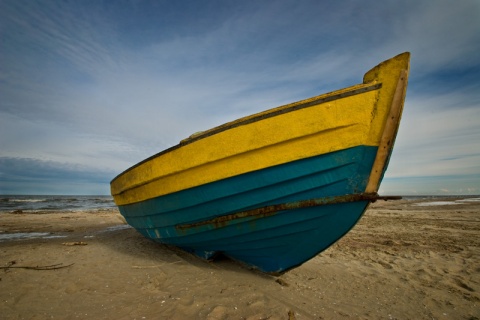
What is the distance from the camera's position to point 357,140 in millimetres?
2736

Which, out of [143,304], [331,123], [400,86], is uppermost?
[400,86]

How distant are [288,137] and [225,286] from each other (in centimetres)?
219

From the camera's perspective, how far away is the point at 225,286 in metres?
3.48

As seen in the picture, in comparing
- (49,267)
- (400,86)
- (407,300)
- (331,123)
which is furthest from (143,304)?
(400,86)

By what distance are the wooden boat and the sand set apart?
1.79ft

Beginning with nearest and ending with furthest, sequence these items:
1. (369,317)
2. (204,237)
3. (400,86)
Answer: (400,86)
(369,317)
(204,237)

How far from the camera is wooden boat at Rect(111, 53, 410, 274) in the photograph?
2.70 metres

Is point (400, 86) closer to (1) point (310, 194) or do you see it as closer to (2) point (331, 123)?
(2) point (331, 123)

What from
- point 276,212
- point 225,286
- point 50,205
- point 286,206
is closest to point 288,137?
point 286,206

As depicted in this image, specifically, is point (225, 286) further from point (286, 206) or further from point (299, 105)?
point (299, 105)

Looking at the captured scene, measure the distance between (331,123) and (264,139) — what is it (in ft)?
2.48

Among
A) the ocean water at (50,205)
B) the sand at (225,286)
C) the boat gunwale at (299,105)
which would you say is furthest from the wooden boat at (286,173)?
the ocean water at (50,205)

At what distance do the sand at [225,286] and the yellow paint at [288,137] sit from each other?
A: 1.43 m

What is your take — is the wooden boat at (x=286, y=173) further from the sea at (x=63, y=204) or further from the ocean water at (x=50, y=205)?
the ocean water at (x=50, y=205)
